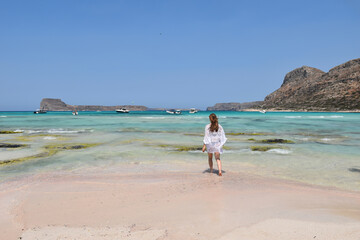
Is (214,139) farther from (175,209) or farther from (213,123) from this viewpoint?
(175,209)

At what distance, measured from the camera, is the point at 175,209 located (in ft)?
18.7

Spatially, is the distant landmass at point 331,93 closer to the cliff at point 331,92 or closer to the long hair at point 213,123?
the cliff at point 331,92

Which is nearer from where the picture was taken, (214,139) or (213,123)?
(213,123)

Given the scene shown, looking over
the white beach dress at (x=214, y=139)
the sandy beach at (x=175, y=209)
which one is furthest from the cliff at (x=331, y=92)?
the sandy beach at (x=175, y=209)

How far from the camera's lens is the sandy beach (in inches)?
183

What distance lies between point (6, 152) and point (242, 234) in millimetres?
14039

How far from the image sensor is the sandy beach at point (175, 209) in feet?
15.3

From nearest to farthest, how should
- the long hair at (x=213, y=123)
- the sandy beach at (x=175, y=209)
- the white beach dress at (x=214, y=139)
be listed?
the sandy beach at (x=175, y=209) < the long hair at (x=213, y=123) < the white beach dress at (x=214, y=139)

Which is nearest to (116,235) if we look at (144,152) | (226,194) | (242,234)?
(242,234)

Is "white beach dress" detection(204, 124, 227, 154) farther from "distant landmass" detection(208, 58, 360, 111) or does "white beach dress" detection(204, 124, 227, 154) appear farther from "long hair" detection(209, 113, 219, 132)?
"distant landmass" detection(208, 58, 360, 111)

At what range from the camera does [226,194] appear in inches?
266

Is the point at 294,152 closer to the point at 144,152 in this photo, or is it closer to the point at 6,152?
the point at 144,152

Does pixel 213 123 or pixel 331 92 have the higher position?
pixel 331 92

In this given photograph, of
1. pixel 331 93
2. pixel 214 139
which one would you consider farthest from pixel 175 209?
pixel 331 93
